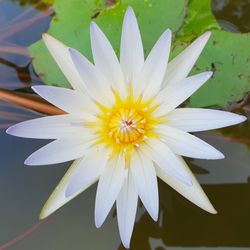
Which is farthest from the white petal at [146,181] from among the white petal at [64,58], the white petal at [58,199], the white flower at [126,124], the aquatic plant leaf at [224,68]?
the aquatic plant leaf at [224,68]

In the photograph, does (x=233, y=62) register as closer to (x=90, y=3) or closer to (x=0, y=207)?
(x=90, y=3)

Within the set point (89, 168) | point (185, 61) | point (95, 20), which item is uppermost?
point (95, 20)

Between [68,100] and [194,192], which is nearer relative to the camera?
[68,100]

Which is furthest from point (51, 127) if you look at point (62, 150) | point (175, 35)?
point (175, 35)

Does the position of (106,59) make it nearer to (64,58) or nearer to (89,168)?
(64,58)

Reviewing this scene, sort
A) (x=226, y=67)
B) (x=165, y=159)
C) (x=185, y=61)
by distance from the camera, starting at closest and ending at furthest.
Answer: (x=165, y=159)
(x=185, y=61)
(x=226, y=67)

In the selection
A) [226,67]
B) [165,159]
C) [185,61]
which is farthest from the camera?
[226,67]

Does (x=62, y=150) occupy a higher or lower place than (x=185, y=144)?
higher

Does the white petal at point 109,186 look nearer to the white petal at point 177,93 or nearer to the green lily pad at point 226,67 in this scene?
the white petal at point 177,93
